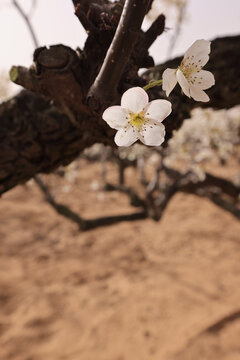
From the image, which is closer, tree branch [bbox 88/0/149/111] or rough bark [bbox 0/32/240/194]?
tree branch [bbox 88/0/149/111]

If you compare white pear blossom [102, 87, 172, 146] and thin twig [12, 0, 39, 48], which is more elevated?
thin twig [12, 0, 39, 48]

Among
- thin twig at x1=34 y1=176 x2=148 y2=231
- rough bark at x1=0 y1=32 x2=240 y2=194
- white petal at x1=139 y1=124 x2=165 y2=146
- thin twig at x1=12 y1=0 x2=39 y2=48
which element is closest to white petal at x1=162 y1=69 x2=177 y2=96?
white petal at x1=139 y1=124 x2=165 y2=146

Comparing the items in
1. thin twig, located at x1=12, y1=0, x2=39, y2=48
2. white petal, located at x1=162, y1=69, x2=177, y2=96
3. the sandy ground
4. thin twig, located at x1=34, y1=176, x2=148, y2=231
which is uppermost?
thin twig, located at x1=12, y1=0, x2=39, y2=48

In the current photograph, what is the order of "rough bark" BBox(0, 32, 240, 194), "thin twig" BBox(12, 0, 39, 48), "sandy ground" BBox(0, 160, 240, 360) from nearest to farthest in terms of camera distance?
"rough bark" BBox(0, 32, 240, 194) < "sandy ground" BBox(0, 160, 240, 360) < "thin twig" BBox(12, 0, 39, 48)

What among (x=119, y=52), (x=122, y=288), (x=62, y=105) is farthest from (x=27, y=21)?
(x=122, y=288)

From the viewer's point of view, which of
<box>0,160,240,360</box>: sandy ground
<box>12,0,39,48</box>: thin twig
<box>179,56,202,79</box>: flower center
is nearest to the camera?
<box>179,56,202,79</box>: flower center

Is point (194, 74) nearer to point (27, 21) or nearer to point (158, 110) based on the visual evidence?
point (158, 110)

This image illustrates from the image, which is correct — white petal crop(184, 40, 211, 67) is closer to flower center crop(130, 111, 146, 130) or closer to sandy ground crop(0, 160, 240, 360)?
flower center crop(130, 111, 146, 130)
